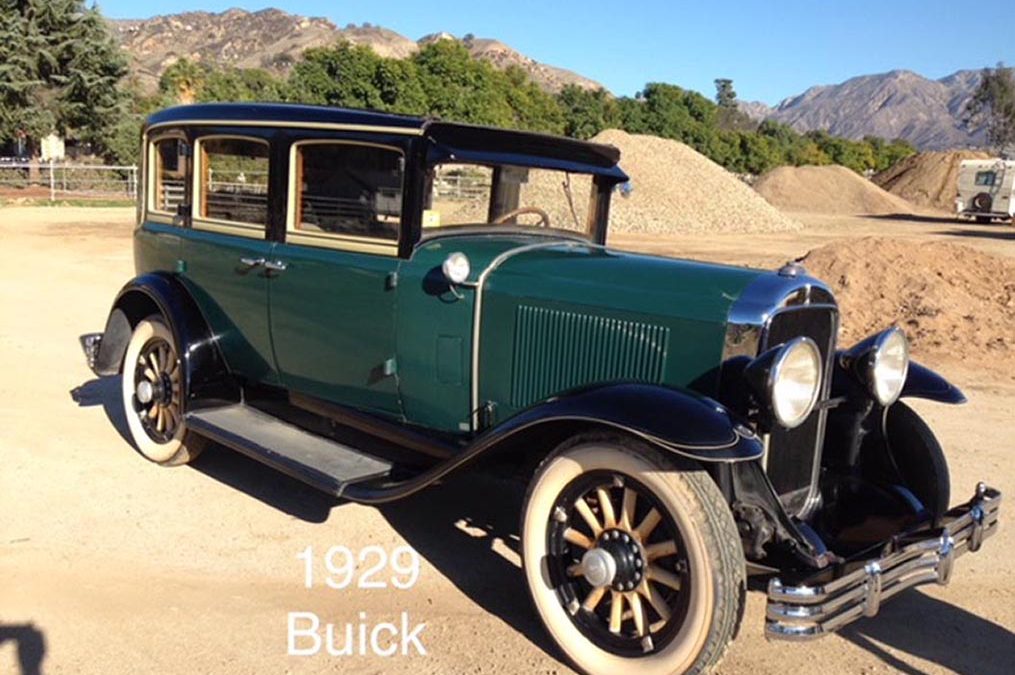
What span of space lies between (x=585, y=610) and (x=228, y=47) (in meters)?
194

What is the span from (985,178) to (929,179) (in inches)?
715

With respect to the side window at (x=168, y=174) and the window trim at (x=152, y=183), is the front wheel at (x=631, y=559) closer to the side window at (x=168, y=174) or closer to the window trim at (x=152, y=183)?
the side window at (x=168, y=174)

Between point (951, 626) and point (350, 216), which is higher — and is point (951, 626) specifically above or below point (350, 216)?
below

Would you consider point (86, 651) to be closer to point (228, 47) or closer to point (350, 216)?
point (350, 216)

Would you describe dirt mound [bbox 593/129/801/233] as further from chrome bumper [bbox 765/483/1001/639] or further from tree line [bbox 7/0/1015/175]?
chrome bumper [bbox 765/483/1001/639]

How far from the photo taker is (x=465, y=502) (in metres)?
4.98

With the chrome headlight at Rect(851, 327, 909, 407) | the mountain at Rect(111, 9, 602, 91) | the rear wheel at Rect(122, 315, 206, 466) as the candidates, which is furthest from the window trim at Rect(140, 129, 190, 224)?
the mountain at Rect(111, 9, 602, 91)

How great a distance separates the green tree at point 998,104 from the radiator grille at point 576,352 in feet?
276

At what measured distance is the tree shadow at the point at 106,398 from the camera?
20.2 feet

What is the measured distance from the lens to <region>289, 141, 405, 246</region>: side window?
416cm

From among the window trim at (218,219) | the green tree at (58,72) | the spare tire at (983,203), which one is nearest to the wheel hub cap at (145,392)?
the window trim at (218,219)

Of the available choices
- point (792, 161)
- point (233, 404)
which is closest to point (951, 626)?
point (233, 404)

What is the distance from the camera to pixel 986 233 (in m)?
32.1

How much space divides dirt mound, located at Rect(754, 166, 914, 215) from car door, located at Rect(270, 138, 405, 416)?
1822 inches
